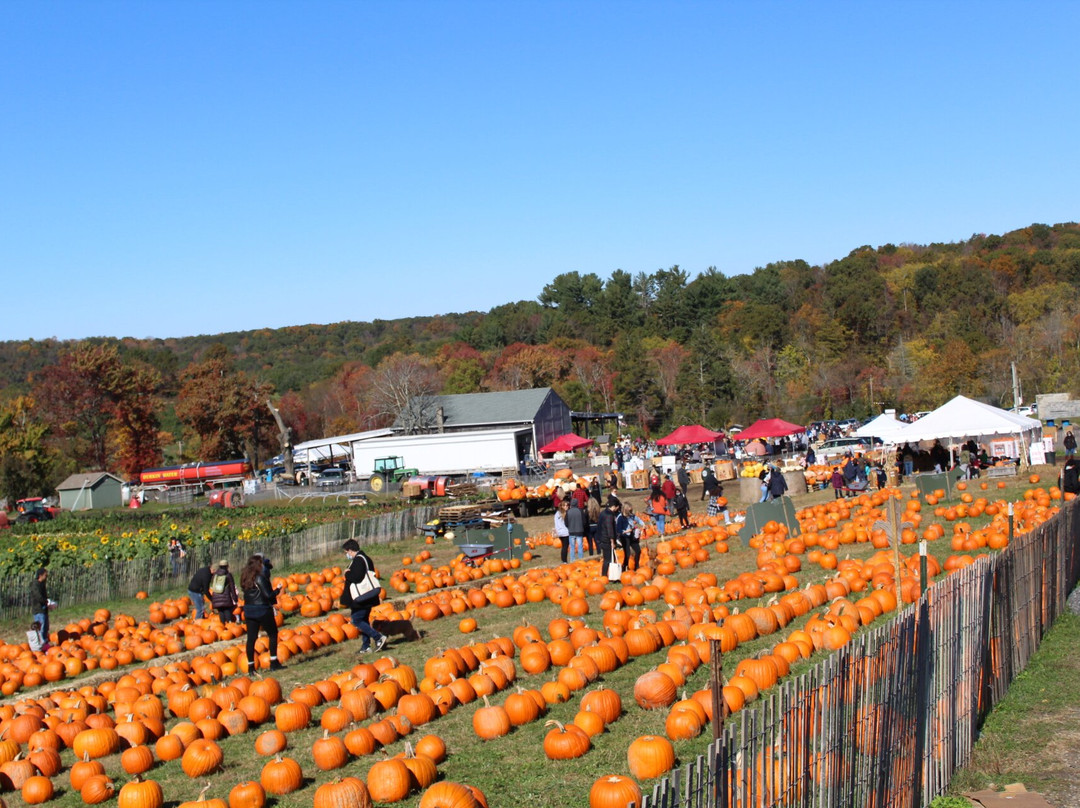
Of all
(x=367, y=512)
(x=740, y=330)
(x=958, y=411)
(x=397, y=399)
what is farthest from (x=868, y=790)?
(x=740, y=330)

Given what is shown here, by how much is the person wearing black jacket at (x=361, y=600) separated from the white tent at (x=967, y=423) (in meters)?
17.3

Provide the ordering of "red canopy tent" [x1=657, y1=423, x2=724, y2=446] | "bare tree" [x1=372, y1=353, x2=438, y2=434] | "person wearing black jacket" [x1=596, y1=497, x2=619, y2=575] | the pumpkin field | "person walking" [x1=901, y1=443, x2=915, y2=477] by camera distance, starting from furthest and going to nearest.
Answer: "bare tree" [x1=372, y1=353, x2=438, y2=434] < "red canopy tent" [x1=657, y1=423, x2=724, y2=446] < "person walking" [x1=901, y1=443, x2=915, y2=477] < "person wearing black jacket" [x1=596, y1=497, x2=619, y2=575] < the pumpkin field

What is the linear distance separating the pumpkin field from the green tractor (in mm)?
31326

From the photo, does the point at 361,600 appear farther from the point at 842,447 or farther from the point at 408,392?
the point at 408,392

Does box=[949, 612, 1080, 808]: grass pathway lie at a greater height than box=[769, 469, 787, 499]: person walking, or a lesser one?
lesser

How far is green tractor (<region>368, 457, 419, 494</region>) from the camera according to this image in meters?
49.6

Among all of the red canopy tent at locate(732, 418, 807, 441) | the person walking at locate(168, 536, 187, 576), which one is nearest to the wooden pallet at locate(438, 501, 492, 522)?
the person walking at locate(168, 536, 187, 576)

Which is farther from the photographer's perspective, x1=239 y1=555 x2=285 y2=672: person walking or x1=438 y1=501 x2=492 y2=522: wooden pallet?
x1=438 y1=501 x2=492 y2=522: wooden pallet

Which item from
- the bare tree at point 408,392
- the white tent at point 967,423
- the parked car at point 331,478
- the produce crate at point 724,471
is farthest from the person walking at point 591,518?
the bare tree at point 408,392

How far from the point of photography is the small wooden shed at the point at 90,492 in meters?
65.6

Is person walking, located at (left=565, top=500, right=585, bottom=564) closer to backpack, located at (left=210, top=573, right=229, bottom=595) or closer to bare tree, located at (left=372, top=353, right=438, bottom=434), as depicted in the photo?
backpack, located at (left=210, top=573, right=229, bottom=595)

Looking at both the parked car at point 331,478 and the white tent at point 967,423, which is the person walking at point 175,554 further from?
the parked car at point 331,478

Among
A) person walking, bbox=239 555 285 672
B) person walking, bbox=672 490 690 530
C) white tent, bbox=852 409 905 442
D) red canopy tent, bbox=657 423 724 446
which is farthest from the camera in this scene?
red canopy tent, bbox=657 423 724 446

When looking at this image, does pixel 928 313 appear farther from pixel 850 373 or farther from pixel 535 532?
pixel 535 532
